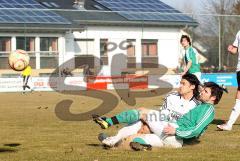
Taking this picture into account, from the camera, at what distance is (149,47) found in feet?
145

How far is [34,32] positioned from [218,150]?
111 ft

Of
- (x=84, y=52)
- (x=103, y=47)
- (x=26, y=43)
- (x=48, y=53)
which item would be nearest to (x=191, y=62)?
(x=26, y=43)

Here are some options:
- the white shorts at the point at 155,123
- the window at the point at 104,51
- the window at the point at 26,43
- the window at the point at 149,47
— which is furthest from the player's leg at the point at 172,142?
the window at the point at 149,47

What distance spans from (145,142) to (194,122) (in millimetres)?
723

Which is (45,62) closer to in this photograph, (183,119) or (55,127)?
(55,127)

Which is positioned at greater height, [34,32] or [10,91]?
[34,32]

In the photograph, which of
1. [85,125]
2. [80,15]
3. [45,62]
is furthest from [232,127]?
[80,15]

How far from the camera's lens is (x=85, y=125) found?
1315 cm

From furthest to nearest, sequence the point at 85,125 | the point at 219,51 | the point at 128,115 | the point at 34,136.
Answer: the point at 219,51, the point at 85,125, the point at 34,136, the point at 128,115

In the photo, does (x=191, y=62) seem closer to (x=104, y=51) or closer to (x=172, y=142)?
(x=172, y=142)

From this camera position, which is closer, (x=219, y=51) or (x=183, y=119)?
(x=183, y=119)

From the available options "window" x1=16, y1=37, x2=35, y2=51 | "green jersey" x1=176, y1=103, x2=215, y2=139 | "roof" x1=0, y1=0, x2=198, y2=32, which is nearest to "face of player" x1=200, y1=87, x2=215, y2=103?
"green jersey" x1=176, y1=103, x2=215, y2=139

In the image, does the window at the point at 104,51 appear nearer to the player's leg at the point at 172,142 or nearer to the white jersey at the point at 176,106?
the white jersey at the point at 176,106

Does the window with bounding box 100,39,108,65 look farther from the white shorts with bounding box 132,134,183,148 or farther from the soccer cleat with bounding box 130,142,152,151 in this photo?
the soccer cleat with bounding box 130,142,152,151
